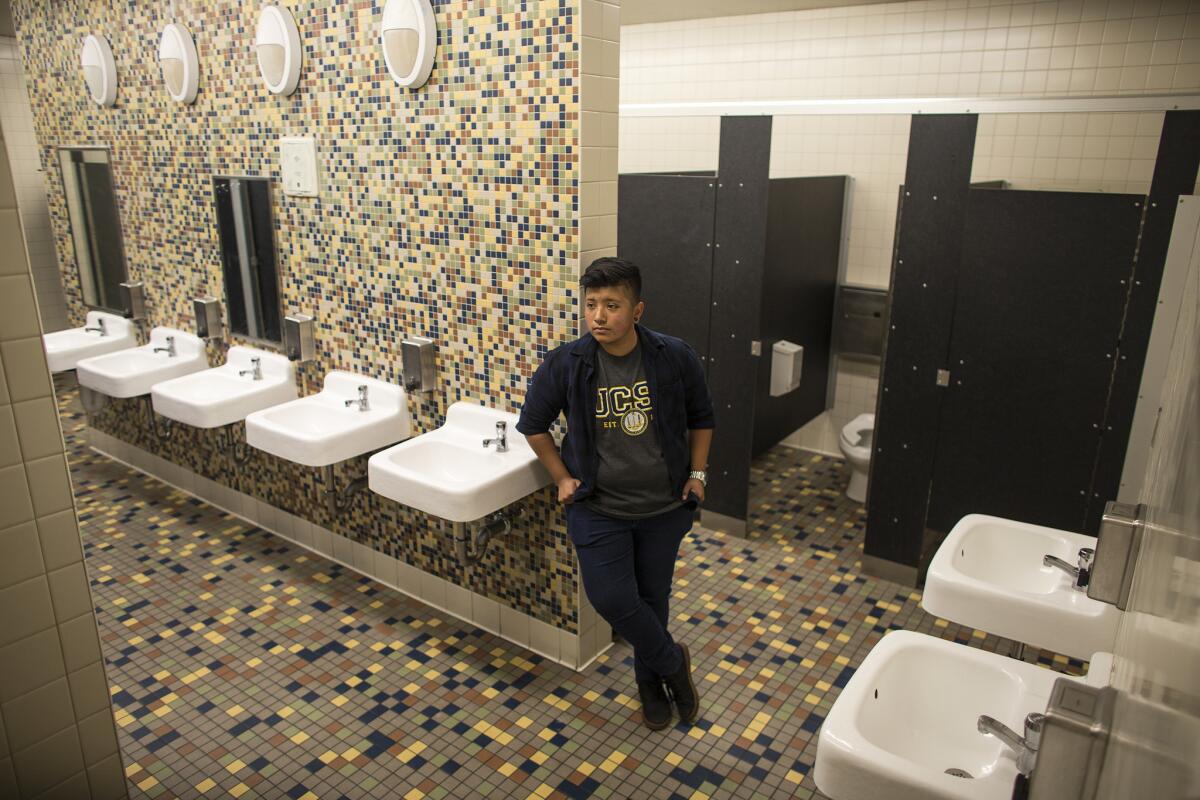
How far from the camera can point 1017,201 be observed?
3.03 meters

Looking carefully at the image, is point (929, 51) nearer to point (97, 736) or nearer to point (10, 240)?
point (10, 240)

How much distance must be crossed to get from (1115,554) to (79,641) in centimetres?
219

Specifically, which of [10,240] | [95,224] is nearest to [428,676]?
[10,240]

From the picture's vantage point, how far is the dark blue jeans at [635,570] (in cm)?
252

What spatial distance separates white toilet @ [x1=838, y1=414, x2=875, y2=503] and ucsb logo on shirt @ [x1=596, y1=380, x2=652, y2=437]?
2.23 metres

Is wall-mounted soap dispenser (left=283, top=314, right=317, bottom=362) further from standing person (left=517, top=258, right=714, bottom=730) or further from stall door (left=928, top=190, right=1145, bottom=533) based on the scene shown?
stall door (left=928, top=190, right=1145, bottom=533)

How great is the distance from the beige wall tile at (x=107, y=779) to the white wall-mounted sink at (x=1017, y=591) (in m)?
2.02

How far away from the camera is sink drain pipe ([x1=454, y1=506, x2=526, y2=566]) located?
293 cm

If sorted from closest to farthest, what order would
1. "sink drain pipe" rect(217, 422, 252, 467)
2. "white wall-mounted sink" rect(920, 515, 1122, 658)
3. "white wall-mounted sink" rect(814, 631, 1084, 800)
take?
"white wall-mounted sink" rect(814, 631, 1084, 800) < "white wall-mounted sink" rect(920, 515, 1122, 658) < "sink drain pipe" rect(217, 422, 252, 467)

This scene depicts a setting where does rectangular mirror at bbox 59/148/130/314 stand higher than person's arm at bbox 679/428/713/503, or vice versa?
rectangular mirror at bbox 59/148/130/314

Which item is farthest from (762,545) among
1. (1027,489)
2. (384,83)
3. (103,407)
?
(103,407)

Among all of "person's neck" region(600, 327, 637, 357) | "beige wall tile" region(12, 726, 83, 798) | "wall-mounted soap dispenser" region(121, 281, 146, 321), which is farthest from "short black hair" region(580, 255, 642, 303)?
"wall-mounted soap dispenser" region(121, 281, 146, 321)

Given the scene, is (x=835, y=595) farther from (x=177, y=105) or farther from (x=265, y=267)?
(x=177, y=105)

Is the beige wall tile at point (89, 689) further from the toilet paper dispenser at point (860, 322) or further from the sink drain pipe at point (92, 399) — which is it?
the toilet paper dispenser at point (860, 322)
